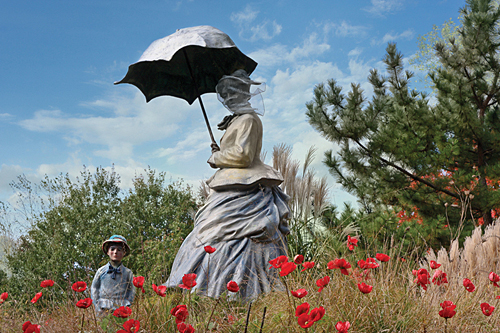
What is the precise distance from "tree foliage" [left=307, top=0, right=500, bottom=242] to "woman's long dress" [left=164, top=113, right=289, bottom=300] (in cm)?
485

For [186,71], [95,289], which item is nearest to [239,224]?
[95,289]

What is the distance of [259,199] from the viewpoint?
12.4ft

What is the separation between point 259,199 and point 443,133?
5666mm

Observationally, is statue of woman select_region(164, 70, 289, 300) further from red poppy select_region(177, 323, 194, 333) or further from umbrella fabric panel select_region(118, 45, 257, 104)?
red poppy select_region(177, 323, 194, 333)

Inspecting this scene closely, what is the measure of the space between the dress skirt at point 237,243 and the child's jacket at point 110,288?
370 mm

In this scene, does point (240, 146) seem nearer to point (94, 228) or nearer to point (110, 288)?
point (110, 288)

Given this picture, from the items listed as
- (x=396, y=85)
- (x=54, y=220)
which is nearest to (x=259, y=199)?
(x=396, y=85)

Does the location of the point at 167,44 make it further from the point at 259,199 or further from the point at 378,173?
the point at 378,173

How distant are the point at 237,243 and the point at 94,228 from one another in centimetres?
630

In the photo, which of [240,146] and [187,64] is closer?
[240,146]

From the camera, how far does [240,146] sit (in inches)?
149

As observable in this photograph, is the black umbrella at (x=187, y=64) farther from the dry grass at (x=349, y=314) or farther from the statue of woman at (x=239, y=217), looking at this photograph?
the dry grass at (x=349, y=314)

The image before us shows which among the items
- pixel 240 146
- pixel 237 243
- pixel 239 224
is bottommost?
pixel 237 243

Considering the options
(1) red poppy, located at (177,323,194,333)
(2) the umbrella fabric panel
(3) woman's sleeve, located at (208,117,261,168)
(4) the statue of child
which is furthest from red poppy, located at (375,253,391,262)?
(2) the umbrella fabric panel
